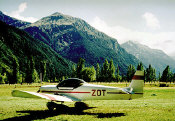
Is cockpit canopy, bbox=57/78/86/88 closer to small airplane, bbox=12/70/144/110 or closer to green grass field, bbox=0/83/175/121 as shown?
small airplane, bbox=12/70/144/110

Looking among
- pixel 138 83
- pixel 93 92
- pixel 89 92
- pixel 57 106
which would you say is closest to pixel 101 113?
pixel 93 92

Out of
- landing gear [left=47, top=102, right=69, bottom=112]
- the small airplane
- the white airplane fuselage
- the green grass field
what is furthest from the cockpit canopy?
the green grass field

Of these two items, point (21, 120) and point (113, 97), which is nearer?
point (21, 120)

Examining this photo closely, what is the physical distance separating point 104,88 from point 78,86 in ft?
6.91

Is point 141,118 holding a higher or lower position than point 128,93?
lower

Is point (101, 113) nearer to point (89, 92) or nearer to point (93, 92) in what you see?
point (93, 92)

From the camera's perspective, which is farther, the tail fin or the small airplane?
the tail fin

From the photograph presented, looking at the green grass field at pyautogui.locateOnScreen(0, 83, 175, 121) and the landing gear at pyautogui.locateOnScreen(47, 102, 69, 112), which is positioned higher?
the landing gear at pyautogui.locateOnScreen(47, 102, 69, 112)

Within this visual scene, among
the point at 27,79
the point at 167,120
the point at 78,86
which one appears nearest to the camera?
the point at 167,120

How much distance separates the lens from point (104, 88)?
41.0 ft

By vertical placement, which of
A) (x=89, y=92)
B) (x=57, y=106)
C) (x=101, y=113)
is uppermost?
(x=89, y=92)

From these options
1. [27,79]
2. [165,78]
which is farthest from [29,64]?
[165,78]

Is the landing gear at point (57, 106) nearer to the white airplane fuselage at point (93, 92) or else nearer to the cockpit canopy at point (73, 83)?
the white airplane fuselage at point (93, 92)

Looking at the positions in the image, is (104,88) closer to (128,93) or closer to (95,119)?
(128,93)
